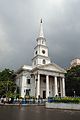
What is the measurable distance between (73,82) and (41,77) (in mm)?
10648

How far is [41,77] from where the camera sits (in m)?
52.1

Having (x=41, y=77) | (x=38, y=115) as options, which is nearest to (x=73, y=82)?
(x=41, y=77)

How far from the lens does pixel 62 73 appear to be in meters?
52.0

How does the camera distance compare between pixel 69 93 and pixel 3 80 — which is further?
pixel 69 93

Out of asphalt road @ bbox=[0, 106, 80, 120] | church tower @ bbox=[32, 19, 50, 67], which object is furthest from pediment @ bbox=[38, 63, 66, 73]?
asphalt road @ bbox=[0, 106, 80, 120]

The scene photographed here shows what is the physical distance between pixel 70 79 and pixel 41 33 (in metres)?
18.2

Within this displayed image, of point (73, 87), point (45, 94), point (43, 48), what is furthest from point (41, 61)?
point (73, 87)

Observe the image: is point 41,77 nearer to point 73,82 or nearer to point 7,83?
point 73,82

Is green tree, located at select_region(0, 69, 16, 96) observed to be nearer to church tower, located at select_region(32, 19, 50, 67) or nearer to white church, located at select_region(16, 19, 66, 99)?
white church, located at select_region(16, 19, 66, 99)

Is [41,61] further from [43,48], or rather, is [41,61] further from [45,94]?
[45,94]

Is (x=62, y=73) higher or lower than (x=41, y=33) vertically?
lower

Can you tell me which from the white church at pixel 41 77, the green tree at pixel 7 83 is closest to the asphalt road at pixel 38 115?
the green tree at pixel 7 83

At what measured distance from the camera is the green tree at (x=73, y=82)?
53.5m

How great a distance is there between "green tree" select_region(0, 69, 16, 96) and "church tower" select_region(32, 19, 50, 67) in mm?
8352
